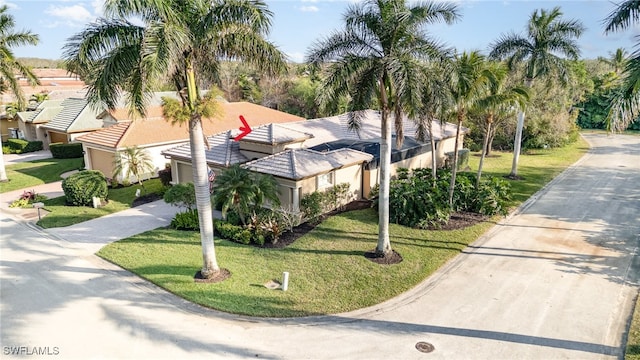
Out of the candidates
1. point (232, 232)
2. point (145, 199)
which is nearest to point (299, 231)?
point (232, 232)

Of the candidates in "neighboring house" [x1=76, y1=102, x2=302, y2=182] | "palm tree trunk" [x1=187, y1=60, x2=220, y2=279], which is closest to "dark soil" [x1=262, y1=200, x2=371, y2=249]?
"palm tree trunk" [x1=187, y1=60, x2=220, y2=279]

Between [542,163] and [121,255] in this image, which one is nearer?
[121,255]

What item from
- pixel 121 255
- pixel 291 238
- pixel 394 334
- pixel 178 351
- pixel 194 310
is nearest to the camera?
pixel 178 351

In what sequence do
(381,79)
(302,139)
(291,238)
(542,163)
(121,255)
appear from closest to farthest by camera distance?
(381,79), (121,255), (291,238), (302,139), (542,163)

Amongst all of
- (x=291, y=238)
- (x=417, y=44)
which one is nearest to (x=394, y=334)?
(x=291, y=238)

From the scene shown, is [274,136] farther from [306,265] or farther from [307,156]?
[306,265]

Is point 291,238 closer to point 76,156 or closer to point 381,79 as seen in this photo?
point 381,79
